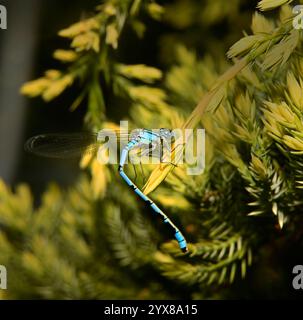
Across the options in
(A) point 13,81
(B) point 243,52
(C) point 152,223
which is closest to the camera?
(B) point 243,52

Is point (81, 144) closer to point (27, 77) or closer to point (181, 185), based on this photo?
point (181, 185)

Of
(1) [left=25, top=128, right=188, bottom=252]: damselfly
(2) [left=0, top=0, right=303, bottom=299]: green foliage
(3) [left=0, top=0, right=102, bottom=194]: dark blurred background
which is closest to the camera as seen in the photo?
(2) [left=0, top=0, right=303, bottom=299]: green foliage

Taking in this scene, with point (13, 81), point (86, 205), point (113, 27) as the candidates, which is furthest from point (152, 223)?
point (13, 81)

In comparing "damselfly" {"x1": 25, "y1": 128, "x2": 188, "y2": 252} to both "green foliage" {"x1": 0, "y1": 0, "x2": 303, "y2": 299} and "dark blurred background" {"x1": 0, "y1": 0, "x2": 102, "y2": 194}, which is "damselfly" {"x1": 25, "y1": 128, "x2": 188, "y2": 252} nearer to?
"green foliage" {"x1": 0, "y1": 0, "x2": 303, "y2": 299}

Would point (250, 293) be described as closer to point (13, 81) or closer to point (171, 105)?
point (171, 105)

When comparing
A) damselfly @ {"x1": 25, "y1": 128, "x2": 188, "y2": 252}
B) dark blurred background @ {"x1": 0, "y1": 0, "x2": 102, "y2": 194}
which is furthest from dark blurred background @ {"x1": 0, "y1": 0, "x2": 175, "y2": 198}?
damselfly @ {"x1": 25, "y1": 128, "x2": 188, "y2": 252}

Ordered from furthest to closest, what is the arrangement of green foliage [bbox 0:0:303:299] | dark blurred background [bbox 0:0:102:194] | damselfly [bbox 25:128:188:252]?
dark blurred background [bbox 0:0:102:194] < damselfly [bbox 25:128:188:252] < green foliage [bbox 0:0:303:299]

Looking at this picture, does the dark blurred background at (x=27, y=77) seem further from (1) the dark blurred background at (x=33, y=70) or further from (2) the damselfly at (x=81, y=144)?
(2) the damselfly at (x=81, y=144)
